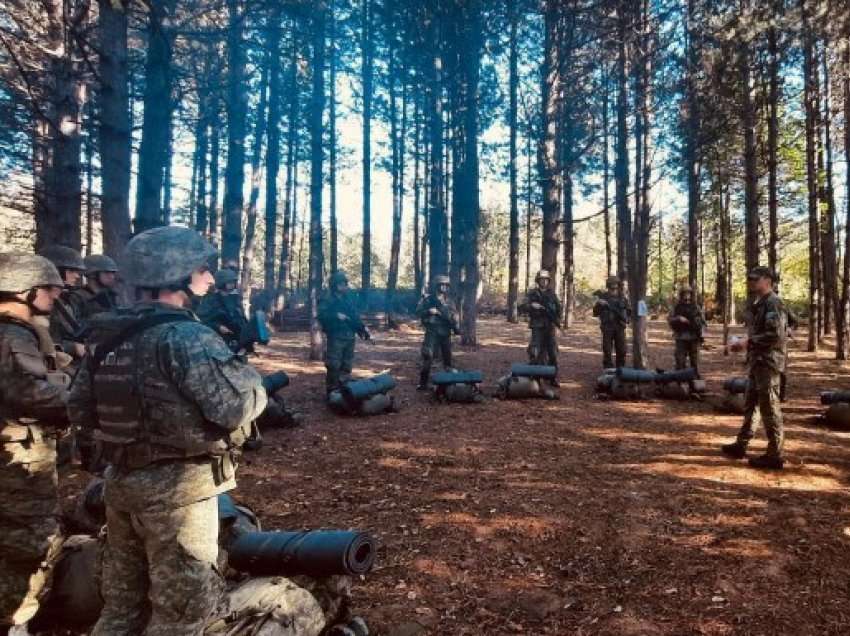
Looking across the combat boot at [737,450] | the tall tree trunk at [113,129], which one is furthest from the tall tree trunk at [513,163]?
the tall tree trunk at [113,129]

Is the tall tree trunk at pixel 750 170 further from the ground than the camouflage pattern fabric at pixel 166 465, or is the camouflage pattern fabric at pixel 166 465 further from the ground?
the tall tree trunk at pixel 750 170

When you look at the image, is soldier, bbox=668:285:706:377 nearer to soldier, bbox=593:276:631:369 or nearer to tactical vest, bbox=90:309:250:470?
soldier, bbox=593:276:631:369

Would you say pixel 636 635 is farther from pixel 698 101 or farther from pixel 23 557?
pixel 698 101

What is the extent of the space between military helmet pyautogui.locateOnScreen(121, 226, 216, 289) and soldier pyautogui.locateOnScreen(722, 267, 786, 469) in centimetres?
669

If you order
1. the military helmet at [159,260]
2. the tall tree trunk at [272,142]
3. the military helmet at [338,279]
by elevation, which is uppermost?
the tall tree trunk at [272,142]

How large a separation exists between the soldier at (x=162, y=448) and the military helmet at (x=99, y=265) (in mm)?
5219

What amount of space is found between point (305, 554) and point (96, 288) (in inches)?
227

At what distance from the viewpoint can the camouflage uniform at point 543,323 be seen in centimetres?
1234

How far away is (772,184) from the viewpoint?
14000mm

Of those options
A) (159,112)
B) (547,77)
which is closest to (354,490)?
(159,112)

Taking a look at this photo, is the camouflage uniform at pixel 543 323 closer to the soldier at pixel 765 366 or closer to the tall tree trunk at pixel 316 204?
the soldier at pixel 765 366

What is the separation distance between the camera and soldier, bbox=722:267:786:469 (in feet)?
22.0

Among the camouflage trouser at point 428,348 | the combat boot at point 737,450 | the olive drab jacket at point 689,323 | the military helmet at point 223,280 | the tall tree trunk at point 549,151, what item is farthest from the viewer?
the tall tree trunk at point 549,151

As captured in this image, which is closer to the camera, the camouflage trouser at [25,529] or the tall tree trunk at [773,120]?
the camouflage trouser at [25,529]
